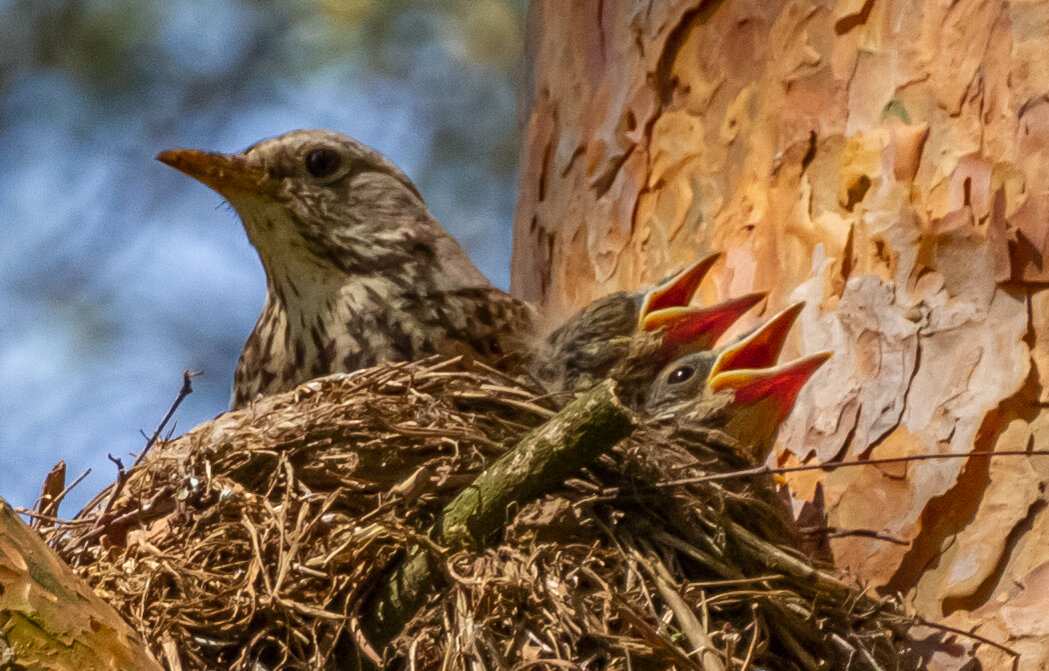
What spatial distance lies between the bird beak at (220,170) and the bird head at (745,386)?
4.18 feet

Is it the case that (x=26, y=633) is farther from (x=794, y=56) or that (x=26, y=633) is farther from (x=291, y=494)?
(x=794, y=56)

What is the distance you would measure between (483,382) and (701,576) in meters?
0.67

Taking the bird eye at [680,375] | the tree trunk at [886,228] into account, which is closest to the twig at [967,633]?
the tree trunk at [886,228]

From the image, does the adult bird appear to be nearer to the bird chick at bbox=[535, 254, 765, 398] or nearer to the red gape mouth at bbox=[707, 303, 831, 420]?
the bird chick at bbox=[535, 254, 765, 398]

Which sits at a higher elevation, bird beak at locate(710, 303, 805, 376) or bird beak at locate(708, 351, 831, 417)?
bird beak at locate(710, 303, 805, 376)

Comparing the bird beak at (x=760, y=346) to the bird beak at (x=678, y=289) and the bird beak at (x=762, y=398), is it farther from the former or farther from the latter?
the bird beak at (x=678, y=289)

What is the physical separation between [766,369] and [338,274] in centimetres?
123

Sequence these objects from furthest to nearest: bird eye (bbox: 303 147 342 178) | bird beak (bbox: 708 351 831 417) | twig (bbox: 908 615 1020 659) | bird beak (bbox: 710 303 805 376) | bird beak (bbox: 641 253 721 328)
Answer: bird eye (bbox: 303 147 342 178) → bird beak (bbox: 641 253 721 328) → bird beak (bbox: 710 303 805 376) → bird beak (bbox: 708 351 831 417) → twig (bbox: 908 615 1020 659)

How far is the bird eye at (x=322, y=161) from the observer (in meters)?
3.66

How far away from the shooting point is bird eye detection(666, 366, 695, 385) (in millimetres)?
3508

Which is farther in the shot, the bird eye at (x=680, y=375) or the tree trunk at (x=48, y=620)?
the bird eye at (x=680, y=375)

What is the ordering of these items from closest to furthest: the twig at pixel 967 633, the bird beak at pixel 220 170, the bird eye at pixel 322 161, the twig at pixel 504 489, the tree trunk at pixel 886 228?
the twig at pixel 504 489 < the twig at pixel 967 633 < the tree trunk at pixel 886 228 < the bird beak at pixel 220 170 < the bird eye at pixel 322 161

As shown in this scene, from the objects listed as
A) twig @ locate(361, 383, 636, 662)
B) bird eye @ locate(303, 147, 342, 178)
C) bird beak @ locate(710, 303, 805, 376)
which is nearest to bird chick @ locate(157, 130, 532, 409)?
bird eye @ locate(303, 147, 342, 178)

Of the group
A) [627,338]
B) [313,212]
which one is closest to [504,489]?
[627,338]
